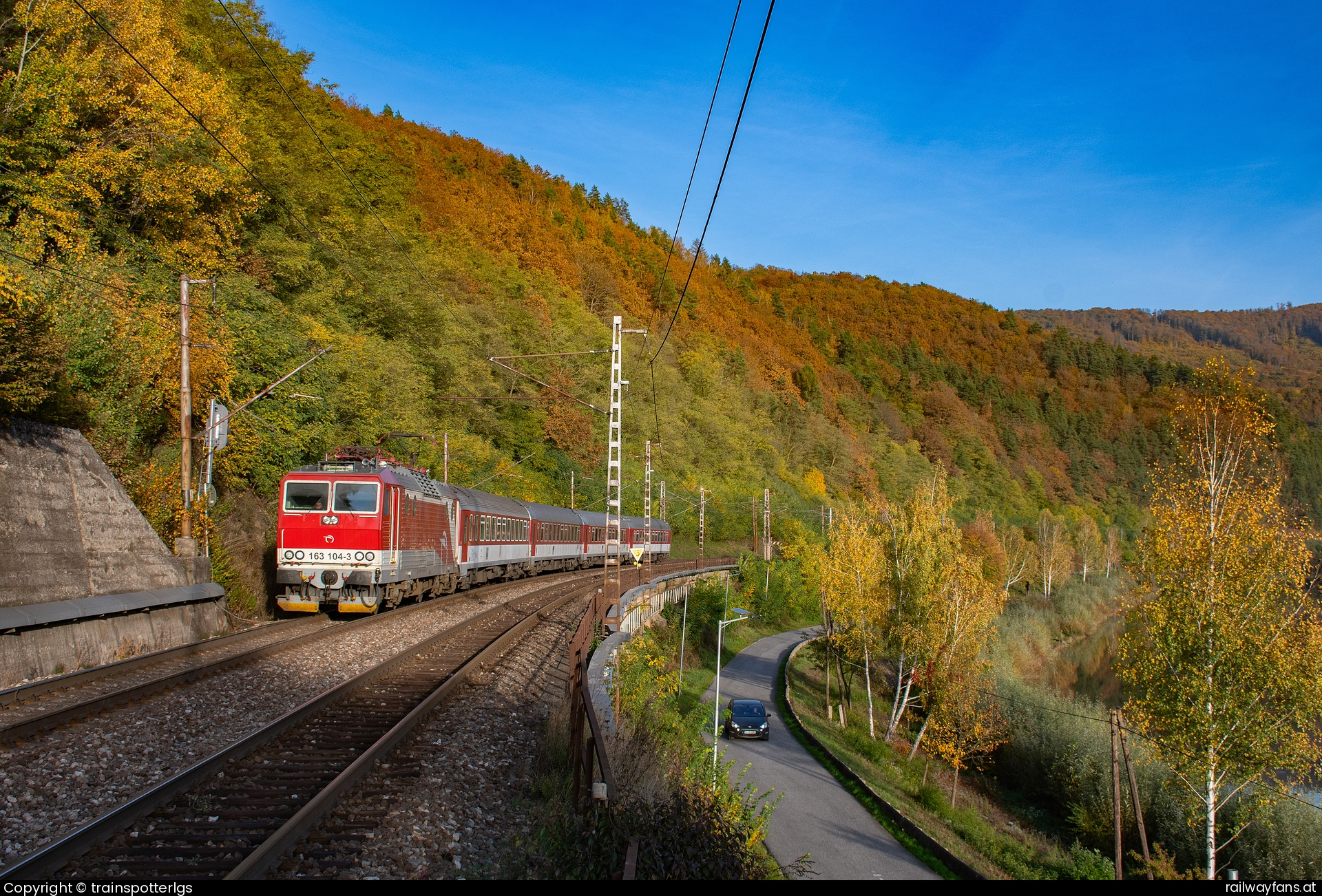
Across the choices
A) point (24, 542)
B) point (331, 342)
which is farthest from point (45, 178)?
point (24, 542)

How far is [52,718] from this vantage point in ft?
25.3

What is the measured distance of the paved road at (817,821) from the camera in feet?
57.1

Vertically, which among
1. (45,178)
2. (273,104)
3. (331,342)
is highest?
(273,104)

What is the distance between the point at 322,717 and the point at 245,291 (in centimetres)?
2058

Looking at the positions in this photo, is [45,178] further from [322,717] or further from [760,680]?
[760,680]

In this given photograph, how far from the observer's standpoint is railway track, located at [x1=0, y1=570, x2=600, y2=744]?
7879 millimetres

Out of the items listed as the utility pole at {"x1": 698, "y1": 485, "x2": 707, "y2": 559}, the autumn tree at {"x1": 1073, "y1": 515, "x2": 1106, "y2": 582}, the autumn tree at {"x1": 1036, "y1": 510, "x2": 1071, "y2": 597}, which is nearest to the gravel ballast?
the utility pole at {"x1": 698, "y1": 485, "x2": 707, "y2": 559}

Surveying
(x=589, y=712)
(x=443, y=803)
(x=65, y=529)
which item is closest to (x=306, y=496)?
(x=65, y=529)

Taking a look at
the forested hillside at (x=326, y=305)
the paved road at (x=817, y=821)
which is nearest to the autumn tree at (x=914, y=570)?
the paved road at (x=817, y=821)

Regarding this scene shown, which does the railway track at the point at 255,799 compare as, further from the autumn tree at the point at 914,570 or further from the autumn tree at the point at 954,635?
the autumn tree at the point at 914,570

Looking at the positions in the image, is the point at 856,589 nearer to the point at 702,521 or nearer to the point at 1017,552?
the point at 702,521

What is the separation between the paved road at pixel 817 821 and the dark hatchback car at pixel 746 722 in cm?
26

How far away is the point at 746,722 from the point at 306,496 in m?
16.5

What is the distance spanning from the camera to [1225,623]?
17.1 metres
